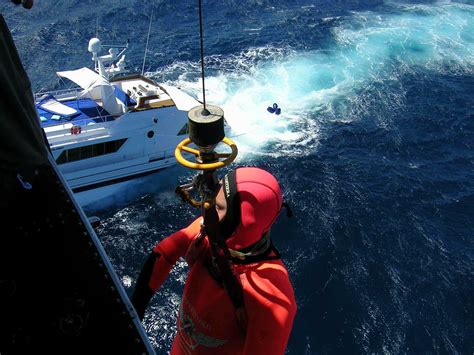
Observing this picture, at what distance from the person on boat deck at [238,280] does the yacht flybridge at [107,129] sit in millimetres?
16713

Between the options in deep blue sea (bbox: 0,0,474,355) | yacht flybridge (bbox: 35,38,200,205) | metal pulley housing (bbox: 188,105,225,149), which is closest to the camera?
metal pulley housing (bbox: 188,105,225,149)

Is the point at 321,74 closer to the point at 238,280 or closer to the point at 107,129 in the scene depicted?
the point at 107,129

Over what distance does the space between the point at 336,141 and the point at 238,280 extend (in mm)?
21863

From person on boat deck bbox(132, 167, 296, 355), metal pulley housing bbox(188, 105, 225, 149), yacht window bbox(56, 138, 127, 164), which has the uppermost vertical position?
metal pulley housing bbox(188, 105, 225, 149)

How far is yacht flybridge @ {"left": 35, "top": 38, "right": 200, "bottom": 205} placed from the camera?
19.9 meters

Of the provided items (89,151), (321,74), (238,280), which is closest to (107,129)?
(89,151)

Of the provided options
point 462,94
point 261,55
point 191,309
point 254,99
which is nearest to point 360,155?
point 254,99

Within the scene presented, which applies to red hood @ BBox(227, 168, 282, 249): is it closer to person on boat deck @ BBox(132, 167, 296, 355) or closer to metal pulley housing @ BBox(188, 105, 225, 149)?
person on boat deck @ BBox(132, 167, 296, 355)

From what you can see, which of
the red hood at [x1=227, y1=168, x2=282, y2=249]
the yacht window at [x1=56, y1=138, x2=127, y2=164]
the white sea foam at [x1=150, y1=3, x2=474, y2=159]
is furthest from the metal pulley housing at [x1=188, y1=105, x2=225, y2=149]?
the white sea foam at [x1=150, y1=3, x2=474, y2=159]

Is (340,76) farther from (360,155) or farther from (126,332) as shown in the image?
(126,332)

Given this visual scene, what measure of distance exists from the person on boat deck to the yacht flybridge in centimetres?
1671

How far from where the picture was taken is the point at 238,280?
353 centimetres

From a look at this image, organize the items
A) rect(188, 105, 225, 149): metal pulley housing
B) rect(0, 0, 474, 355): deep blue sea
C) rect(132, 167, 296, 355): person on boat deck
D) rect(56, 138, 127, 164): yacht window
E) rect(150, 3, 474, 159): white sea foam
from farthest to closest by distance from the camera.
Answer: rect(150, 3, 474, 159): white sea foam → rect(56, 138, 127, 164): yacht window → rect(0, 0, 474, 355): deep blue sea → rect(132, 167, 296, 355): person on boat deck → rect(188, 105, 225, 149): metal pulley housing

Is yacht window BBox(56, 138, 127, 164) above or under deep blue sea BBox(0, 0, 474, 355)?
above
